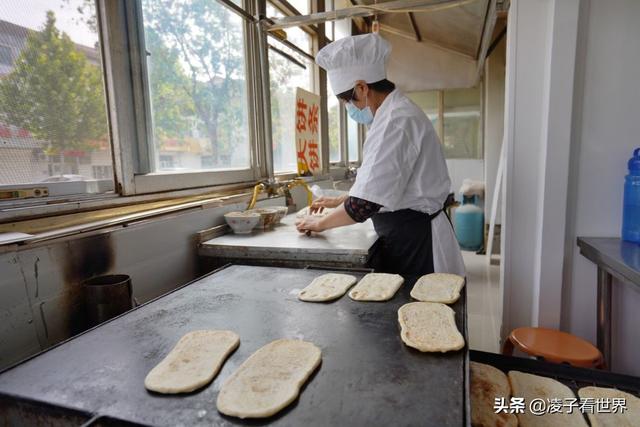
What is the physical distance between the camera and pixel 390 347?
883 mm

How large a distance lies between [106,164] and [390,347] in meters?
1.27

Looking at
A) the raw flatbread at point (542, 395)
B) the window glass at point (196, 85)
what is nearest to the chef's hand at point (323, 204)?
the window glass at point (196, 85)

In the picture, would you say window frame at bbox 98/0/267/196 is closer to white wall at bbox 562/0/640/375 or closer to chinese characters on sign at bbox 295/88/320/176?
chinese characters on sign at bbox 295/88/320/176

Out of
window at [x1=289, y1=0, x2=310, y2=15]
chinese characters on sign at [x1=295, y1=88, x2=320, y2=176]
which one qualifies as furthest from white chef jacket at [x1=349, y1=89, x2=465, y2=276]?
window at [x1=289, y1=0, x2=310, y2=15]

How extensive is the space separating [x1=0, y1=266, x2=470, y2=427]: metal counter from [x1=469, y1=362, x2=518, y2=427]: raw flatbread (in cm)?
19

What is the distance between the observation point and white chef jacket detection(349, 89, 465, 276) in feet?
5.50

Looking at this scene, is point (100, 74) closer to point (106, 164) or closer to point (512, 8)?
point (106, 164)

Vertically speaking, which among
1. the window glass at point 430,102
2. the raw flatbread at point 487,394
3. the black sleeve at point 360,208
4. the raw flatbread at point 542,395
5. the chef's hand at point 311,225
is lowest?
the raw flatbread at point 542,395

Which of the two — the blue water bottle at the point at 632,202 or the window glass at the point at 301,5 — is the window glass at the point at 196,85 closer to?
the window glass at the point at 301,5

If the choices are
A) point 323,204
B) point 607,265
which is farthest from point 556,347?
point 323,204

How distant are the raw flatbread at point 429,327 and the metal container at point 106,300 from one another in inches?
33.8

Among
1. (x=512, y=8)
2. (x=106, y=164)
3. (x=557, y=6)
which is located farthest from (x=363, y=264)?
(x=512, y=8)

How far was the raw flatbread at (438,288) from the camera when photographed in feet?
3.86

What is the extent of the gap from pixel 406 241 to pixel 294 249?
56 cm
